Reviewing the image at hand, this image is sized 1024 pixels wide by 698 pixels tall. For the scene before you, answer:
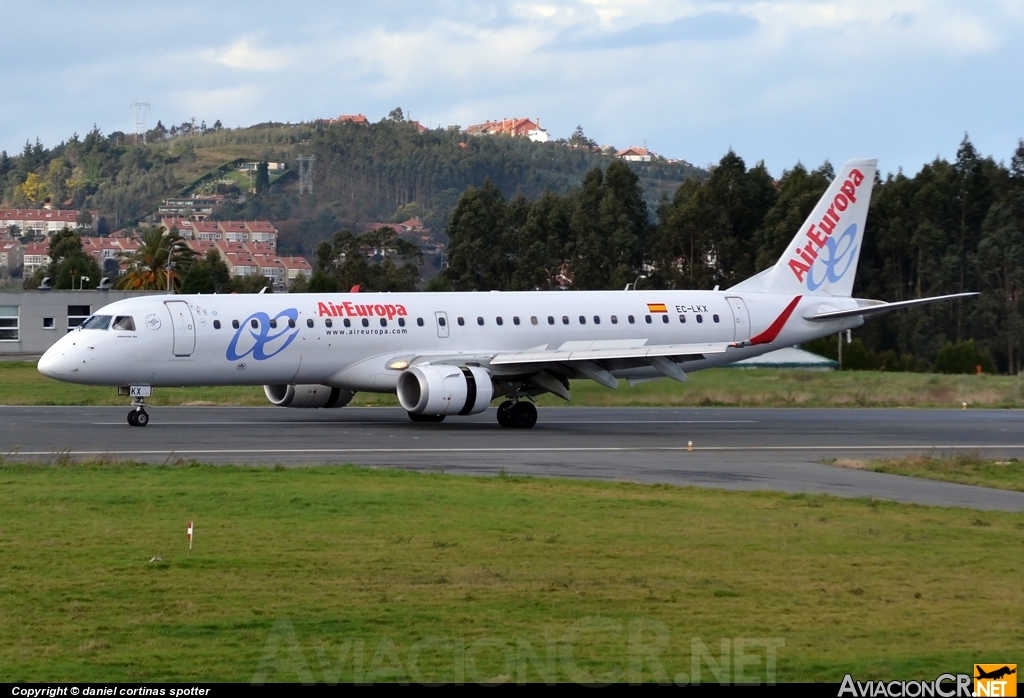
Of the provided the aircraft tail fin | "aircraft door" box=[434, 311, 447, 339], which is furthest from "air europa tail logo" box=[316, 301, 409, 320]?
the aircraft tail fin

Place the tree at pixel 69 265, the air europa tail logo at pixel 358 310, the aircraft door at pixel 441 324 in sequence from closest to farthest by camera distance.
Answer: the air europa tail logo at pixel 358 310
the aircraft door at pixel 441 324
the tree at pixel 69 265

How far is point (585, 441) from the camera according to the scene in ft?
96.2

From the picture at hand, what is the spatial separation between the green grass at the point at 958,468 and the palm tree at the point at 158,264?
81.0 m

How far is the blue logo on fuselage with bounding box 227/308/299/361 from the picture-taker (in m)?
31.6

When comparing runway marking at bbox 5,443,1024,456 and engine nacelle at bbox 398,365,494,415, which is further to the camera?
engine nacelle at bbox 398,365,494,415

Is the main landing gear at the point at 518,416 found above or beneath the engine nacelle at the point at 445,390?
beneath

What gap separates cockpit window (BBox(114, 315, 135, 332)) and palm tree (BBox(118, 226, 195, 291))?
69.8 m

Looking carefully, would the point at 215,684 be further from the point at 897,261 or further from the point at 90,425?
the point at 897,261

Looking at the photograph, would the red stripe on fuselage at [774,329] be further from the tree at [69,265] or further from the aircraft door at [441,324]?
the tree at [69,265]

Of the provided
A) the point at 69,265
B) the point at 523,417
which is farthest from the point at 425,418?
the point at 69,265

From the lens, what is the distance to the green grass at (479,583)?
9680 mm

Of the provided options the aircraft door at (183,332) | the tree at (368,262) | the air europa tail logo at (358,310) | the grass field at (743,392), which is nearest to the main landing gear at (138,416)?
the aircraft door at (183,332)

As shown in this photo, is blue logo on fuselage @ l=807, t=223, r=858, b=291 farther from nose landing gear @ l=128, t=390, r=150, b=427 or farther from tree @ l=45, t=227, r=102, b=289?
tree @ l=45, t=227, r=102, b=289

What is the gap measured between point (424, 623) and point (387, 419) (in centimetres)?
2492
